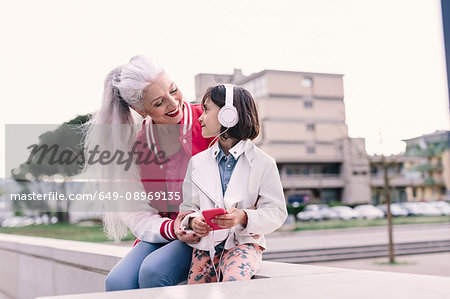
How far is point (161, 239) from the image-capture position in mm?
2047

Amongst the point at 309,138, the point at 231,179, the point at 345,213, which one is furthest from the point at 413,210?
the point at 231,179

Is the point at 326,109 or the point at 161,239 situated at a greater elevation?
the point at 326,109

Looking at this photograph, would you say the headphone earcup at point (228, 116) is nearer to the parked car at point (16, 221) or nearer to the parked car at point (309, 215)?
the parked car at point (16, 221)

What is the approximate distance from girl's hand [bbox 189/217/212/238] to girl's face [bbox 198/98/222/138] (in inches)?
14.9

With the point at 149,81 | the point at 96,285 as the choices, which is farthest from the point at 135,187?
the point at 96,285

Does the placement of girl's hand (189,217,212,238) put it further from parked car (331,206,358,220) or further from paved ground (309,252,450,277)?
parked car (331,206,358,220)

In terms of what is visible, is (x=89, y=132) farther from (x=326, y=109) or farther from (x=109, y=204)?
(x=326, y=109)

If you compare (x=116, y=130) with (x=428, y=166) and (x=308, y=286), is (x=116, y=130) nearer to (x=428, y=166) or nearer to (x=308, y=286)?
(x=308, y=286)

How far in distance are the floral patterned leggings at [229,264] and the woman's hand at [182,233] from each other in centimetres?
8

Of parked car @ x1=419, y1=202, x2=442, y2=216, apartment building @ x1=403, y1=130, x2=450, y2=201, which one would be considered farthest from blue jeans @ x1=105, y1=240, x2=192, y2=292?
apartment building @ x1=403, y1=130, x2=450, y2=201

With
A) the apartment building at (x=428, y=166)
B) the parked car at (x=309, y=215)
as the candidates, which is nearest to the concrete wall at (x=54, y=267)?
the parked car at (x=309, y=215)

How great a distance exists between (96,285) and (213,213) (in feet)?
6.24

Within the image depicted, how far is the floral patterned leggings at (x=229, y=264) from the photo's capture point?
1729 mm

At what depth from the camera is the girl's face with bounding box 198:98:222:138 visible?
1.95 m
